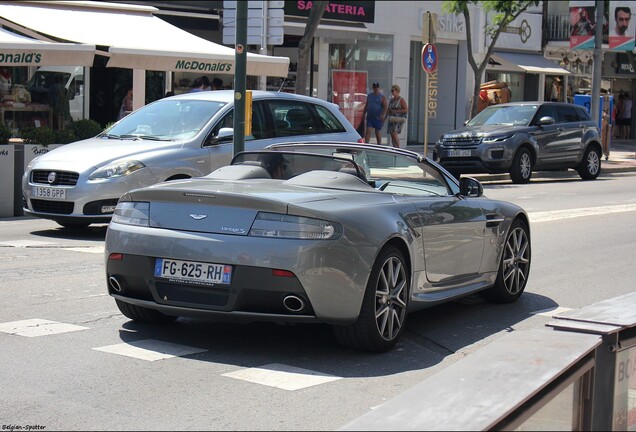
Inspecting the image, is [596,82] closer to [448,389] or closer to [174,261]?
[174,261]

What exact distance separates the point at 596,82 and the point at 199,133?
20709 mm

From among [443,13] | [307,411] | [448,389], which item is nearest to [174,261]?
[307,411]

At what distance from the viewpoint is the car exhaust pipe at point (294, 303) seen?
6426mm

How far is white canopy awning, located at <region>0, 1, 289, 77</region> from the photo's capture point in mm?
19281

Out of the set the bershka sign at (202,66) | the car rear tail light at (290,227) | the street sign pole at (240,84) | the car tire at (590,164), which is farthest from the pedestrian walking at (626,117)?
the car rear tail light at (290,227)

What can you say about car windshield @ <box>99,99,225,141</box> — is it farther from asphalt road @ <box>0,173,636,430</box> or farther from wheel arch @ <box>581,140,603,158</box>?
wheel arch @ <box>581,140,603,158</box>

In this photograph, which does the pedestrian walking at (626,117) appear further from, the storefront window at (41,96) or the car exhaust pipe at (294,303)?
the car exhaust pipe at (294,303)

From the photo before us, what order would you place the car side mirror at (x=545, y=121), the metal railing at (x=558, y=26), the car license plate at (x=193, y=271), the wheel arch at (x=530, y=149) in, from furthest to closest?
the metal railing at (x=558, y=26), the car side mirror at (x=545, y=121), the wheel arch at (x=530, y=149), the car license plate at (x=193, y=271)

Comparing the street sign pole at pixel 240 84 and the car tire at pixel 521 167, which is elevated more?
the street sign pole at pixel 240 84

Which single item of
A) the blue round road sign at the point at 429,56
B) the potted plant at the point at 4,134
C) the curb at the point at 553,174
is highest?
the blue round road sign at the point at 429,56

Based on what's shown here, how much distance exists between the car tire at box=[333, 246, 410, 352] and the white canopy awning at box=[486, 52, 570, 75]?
30783 mm

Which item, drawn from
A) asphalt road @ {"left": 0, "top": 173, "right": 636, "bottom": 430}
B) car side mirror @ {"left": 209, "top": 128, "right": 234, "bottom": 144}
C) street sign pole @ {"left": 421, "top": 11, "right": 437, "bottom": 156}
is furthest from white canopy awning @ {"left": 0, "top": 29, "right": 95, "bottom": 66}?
street sign pole @ {"left": 421, "top": 11, "right": 437, "bottom": 156}

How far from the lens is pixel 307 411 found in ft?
18.1

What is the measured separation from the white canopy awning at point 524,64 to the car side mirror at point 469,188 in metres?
29.1
